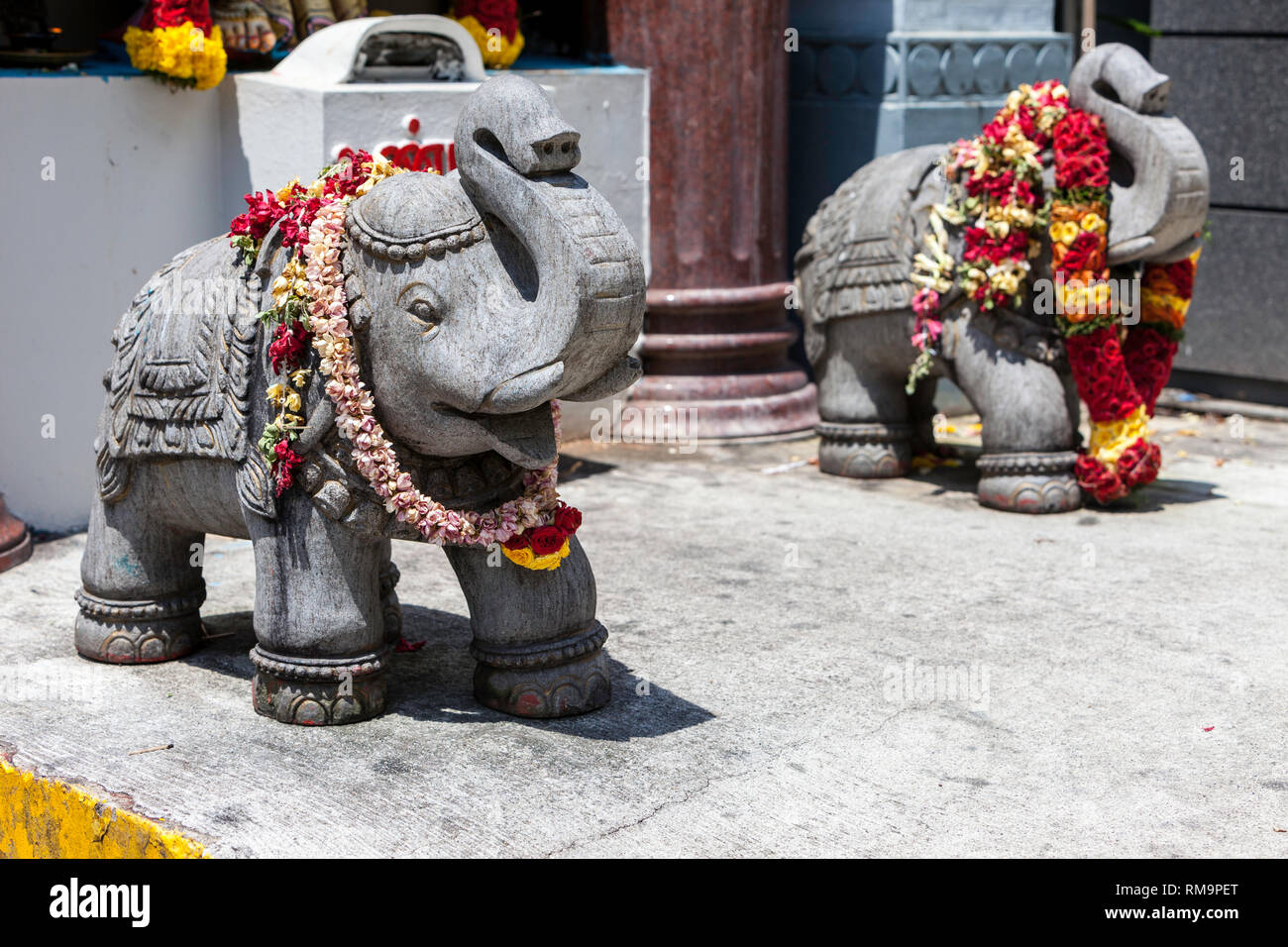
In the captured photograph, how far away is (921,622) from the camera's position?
4.94 m

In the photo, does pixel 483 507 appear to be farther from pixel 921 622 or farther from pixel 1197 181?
pixel 1197 181

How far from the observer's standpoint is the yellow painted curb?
3.48 m

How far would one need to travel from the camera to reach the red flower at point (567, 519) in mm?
4082

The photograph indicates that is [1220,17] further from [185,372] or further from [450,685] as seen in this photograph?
[185,372]

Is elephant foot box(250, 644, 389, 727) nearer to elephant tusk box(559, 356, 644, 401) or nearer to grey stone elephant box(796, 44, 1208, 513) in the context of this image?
elephant tusk box(559, 356, 644, 401)

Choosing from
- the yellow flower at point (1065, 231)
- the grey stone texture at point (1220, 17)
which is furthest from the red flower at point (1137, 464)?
the grey stone texture at point (1220, 17)

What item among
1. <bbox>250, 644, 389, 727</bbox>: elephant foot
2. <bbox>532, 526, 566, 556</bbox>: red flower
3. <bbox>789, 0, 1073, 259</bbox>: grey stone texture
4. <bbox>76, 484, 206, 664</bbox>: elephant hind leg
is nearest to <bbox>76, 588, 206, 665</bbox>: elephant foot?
<bbox>76, 484, 206, 664</bbox>: elephant hind leg

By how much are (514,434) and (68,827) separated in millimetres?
1333

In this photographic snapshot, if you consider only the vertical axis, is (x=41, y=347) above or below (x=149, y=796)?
above

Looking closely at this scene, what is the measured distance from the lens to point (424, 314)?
3.80 meters

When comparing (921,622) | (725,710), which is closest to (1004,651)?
(921,622)

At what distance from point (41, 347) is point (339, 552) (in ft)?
7.46

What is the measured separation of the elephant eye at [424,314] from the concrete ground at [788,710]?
1.01m
